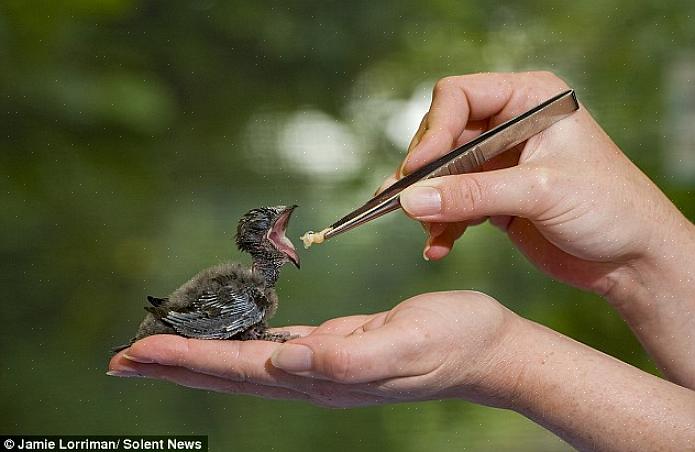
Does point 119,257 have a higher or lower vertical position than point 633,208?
higher

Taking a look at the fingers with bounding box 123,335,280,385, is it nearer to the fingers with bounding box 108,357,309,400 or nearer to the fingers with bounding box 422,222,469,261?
the fingers with bounding box 108,357,309,400

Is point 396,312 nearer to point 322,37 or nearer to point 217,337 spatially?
point 217,337

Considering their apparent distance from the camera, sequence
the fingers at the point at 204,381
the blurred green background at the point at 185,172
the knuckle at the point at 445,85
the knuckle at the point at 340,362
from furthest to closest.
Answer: the blurred green background at the point at 185,172, the knuckle at the point at 445,85, the fingers at the point at 204,381, the knuckle at the point at 340,362

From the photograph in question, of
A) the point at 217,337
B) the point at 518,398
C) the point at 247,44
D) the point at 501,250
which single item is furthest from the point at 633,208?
the point at 247,44

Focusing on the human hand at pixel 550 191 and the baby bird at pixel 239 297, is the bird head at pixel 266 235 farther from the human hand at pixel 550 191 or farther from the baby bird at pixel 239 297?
the human hand at pixel 550 191

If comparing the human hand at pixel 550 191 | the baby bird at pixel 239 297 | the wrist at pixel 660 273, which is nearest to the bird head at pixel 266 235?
the baby bird at pixel 239 297

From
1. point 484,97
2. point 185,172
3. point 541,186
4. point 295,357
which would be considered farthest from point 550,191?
A: point 185,172

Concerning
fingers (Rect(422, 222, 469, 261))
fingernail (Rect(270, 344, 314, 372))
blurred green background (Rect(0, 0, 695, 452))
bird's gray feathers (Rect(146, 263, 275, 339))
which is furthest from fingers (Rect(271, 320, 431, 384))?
blurred green background (Rect(0, 0, 695, 452))
